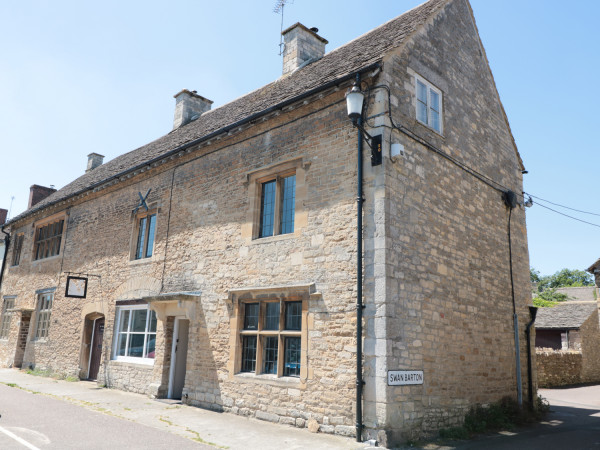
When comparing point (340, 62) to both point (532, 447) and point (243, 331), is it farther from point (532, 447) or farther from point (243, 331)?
point (532, 447)

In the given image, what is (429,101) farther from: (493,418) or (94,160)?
(94,160)

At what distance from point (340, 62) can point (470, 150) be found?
3898 millimetres

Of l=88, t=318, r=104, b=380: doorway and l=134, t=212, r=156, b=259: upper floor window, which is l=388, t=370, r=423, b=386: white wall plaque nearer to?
l=134, t=212, r=156, b=259: upper floor window

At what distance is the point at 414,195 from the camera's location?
9164 millimetres

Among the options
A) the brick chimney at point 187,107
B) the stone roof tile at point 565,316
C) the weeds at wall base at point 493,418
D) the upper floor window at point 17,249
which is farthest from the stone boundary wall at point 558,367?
the upper floor window at point 17,249

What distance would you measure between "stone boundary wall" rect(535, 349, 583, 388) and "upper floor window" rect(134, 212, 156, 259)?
1609 cm

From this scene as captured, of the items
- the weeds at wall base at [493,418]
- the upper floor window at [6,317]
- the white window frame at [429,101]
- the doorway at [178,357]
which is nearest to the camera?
the weeds at wall base at [493,418]

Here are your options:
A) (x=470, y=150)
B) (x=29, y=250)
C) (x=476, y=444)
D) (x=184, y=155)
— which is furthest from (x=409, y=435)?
(x=29, y=250)

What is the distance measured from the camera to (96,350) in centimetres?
1559

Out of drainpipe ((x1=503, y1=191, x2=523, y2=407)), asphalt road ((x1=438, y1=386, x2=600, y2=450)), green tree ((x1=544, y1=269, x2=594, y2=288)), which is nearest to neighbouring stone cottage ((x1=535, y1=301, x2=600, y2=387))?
asphalt road ((x1=438, y1=386, x2=600, y2=450))

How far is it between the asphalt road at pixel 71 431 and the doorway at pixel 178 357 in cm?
244

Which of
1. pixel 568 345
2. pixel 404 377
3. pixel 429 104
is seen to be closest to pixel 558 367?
pixel 568 345

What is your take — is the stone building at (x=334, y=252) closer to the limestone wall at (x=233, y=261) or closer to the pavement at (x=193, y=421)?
the limestone wall at (x=233, y=261)

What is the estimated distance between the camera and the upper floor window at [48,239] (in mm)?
18859
